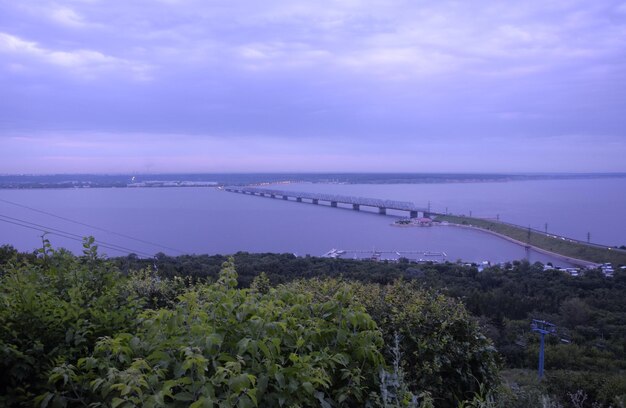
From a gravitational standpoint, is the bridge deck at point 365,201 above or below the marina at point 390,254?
above

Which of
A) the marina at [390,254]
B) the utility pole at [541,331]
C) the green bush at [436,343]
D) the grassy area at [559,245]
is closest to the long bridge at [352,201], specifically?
the grassy area at [559,245]

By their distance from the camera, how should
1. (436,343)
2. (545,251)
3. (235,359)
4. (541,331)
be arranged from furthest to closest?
(545,251), (541,331), (436,343), (235,359)

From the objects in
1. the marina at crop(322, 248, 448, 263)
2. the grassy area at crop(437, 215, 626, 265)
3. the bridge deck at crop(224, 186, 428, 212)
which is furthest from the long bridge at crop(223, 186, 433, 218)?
the marina at crop(322, 248, 448, 263)

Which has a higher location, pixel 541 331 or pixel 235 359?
pixel 235 359

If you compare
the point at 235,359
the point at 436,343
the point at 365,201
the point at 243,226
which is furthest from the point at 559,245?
the point at 235,359

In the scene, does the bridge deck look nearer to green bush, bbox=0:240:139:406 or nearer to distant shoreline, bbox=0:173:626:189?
distant shoreline, bbox=0:173:626:189

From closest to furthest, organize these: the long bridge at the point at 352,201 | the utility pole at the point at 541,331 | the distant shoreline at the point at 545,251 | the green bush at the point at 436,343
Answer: the green bush at the point at 436,343
the utility pole at the point at 541,331
the distant shoreline at the point at 545,251
the long bridge at the point at 352,201

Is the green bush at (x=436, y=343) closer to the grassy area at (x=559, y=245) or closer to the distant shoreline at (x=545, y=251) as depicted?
the distant shoreline at (x=545, y=251)

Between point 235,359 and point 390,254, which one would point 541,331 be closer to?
point 235,359

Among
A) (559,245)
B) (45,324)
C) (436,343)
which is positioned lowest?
(559,245)
